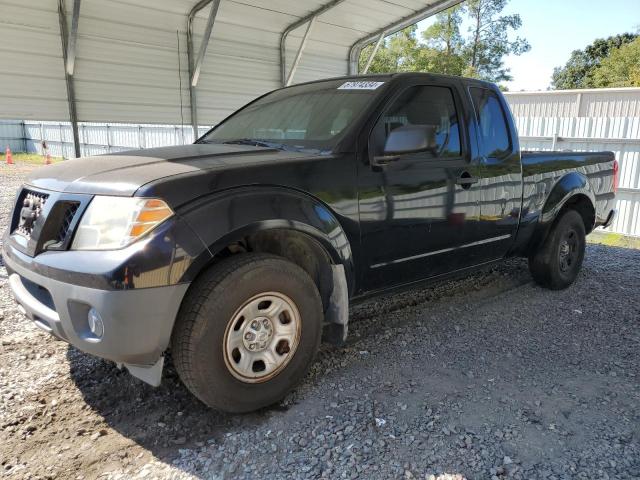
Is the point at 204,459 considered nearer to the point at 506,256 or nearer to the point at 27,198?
the point at 27,198

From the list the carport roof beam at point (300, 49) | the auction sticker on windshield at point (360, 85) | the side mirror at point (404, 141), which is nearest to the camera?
the side mirror at point (404, 141)

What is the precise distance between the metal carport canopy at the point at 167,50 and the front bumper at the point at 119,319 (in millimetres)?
5493

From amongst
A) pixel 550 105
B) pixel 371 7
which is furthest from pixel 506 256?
pixel 550 105

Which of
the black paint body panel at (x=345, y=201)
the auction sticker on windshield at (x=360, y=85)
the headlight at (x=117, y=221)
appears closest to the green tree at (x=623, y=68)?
the black paint body panel at (x=345, y=201)

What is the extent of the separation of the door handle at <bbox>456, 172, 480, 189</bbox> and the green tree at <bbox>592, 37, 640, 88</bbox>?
38390 mm

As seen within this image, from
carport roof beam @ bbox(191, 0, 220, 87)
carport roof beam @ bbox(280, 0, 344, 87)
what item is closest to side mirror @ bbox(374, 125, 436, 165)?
carport roof beam @ bbox(191, 0, 220, 87)

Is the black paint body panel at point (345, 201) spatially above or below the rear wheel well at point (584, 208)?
above

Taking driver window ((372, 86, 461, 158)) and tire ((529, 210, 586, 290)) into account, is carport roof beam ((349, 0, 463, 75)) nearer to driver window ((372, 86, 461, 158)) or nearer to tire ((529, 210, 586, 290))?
tire ((529, 210, 586, 290))

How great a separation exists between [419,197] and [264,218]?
1258mm

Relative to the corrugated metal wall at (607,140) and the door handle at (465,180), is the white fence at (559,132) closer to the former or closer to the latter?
the corrugated metal wall at (607,140)

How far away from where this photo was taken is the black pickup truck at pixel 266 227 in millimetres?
2273

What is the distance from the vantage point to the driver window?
3.30m

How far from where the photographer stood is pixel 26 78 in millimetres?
Result: 6668

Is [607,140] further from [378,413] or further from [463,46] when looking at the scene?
[463,46]
